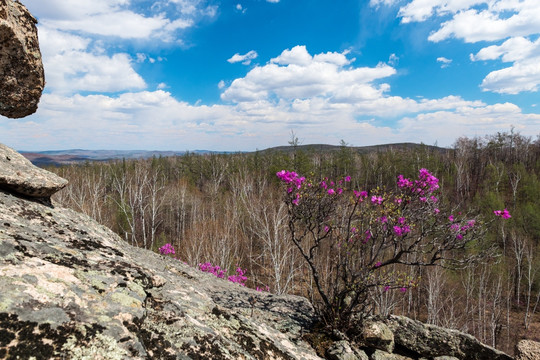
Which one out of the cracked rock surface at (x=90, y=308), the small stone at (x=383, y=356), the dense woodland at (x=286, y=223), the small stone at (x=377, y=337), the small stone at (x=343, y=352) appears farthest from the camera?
the dense woodland at (x=286, y=223)

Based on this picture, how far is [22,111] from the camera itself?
3.67 metres

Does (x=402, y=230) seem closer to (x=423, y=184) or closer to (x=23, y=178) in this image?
(x=423, y=184)

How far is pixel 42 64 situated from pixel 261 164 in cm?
6819

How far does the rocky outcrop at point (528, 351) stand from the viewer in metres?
4.46

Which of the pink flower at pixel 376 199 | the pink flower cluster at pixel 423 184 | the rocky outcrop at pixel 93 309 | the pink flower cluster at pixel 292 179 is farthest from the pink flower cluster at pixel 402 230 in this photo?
the rocky outcrop at pixel 93 309

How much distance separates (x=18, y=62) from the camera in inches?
130

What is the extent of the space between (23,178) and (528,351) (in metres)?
7.49

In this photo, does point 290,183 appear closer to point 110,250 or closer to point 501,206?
point 110,250

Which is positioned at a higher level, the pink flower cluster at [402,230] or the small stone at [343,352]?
the pink flower cluster at [402,230]

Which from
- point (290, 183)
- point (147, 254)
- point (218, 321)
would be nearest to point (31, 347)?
point (218, 321)

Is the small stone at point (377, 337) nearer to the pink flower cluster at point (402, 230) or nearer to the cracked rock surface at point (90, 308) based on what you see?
the cracked rock surface at point (90, 308)

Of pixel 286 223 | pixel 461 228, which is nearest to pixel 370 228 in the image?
pixel 461 228

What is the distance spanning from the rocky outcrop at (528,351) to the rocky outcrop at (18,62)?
8.11 m

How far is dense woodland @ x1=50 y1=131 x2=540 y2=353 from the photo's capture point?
2233 centimetres
